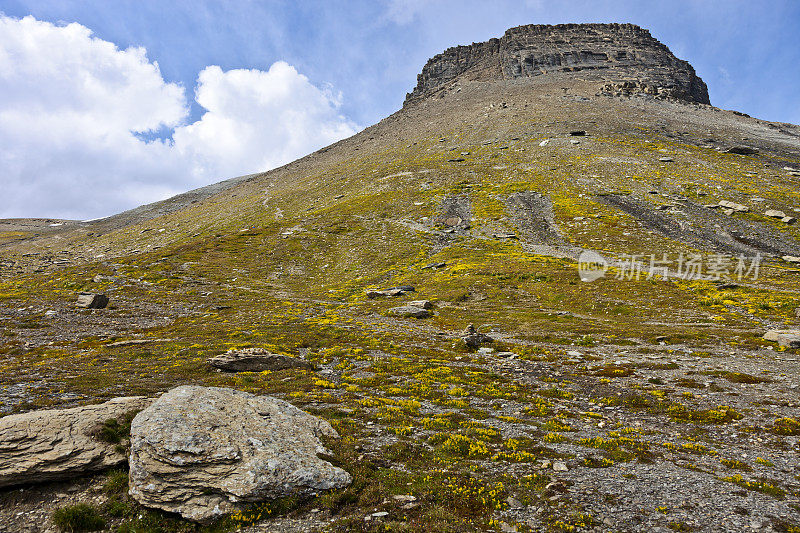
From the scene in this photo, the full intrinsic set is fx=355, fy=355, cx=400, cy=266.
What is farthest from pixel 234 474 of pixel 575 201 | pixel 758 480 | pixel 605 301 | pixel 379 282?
pixel 575 201

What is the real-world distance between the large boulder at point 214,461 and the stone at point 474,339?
23672 mm

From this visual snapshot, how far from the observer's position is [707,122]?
14175 centimetres

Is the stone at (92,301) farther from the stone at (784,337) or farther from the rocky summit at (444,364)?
the stone at (784,337)

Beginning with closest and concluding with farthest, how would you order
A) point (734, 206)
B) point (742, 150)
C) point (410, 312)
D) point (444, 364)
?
point (444, 364) → point (410, 312) → point (734, 206) → point (742, 150)

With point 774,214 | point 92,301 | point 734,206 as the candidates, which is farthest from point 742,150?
point 92,301

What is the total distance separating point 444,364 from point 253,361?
17.0 m

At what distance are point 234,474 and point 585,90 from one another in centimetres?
21840

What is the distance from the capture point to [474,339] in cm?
3744

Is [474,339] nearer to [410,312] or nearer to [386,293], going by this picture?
[410,312]

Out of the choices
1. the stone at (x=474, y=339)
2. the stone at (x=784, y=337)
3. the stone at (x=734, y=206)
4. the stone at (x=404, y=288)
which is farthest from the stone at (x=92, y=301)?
the stone at (x=734, y=206)

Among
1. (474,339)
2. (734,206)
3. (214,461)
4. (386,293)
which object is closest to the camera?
(214,461)

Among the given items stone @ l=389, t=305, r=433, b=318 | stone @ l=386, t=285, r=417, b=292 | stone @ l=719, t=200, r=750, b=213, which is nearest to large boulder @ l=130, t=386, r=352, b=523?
stone @ l=389, t=305, r=433, b=318

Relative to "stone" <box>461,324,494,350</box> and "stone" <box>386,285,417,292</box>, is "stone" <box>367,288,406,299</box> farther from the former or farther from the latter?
"stone" <box>461,324,494,350</box>

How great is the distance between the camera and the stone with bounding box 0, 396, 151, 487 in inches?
501
